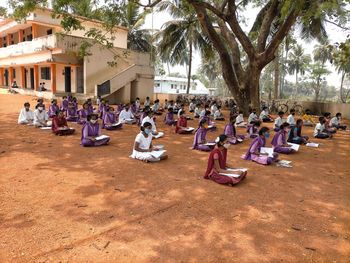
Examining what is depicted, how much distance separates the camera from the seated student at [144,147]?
27.3 feet

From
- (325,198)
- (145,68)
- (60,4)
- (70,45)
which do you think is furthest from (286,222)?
(145,68)

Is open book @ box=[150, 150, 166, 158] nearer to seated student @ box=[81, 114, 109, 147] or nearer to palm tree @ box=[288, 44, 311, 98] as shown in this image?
seated student @ box=[81, 114, 109, 147]

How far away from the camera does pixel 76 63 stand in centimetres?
2406

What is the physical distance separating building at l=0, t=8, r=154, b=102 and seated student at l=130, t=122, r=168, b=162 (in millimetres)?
13873

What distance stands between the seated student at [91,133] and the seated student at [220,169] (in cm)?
426

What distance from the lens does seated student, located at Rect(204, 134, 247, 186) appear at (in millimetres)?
6777

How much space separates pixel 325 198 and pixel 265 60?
12275 mm

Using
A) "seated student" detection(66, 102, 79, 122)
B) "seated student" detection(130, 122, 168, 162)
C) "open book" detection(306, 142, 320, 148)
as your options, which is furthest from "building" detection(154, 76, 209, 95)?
"seated student" detection(130, 122, 168, 162)

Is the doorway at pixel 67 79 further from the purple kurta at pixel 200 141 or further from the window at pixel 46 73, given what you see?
the purple kurta at pixel 200 141

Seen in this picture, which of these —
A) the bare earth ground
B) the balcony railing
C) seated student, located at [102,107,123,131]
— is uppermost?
the balcony railing

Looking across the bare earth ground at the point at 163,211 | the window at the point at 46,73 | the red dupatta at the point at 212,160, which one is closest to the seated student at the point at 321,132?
the bare earth ground at the point at 163,211

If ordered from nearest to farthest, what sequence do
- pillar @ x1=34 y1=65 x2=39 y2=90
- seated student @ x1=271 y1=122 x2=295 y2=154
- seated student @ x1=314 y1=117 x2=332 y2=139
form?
1. seated student @ x1=271 y1=122 x2=295 y2=154
2. seated student @ x1=314 y1=117 x2=332 y2=139
3. pillar @ x1=34 y1=65 x2=39 y2=90

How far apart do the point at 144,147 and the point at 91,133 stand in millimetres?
2324

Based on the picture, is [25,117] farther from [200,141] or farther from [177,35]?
[177,35]
